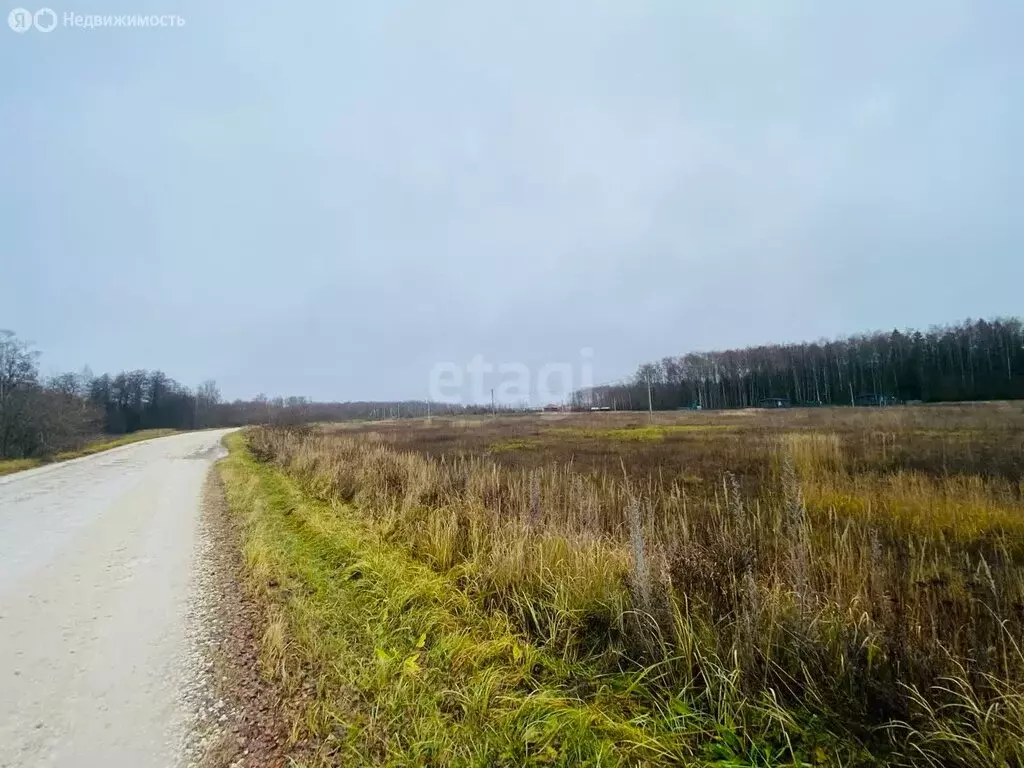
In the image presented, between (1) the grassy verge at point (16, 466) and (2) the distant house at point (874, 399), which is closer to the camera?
(1) the grassy verge at point (16, 466)

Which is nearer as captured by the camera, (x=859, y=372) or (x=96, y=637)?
(x=96, y=637)

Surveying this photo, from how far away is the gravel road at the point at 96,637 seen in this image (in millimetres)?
2738

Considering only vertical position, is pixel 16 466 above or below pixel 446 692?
above

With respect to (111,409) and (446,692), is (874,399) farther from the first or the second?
(111,409)

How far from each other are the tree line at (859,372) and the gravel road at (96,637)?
65.1 m

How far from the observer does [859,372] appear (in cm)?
7950

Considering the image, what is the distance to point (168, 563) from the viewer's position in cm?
604

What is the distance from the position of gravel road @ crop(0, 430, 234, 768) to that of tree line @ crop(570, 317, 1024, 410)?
6512cm

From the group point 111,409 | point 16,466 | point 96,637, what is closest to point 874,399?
point 96,637

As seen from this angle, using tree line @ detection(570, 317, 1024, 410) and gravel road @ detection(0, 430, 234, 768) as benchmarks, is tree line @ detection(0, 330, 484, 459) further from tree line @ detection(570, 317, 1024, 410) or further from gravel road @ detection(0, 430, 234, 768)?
tree line @ detection(570, 317, 1024, 410)

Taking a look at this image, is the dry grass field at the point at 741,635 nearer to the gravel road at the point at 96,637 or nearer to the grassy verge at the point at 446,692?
the grassy verge at the point at 446,692

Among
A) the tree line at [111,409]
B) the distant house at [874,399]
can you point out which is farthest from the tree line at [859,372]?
the tree line at [111,409]

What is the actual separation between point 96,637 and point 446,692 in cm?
346

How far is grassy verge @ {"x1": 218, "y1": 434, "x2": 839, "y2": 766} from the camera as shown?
239 centimetres
